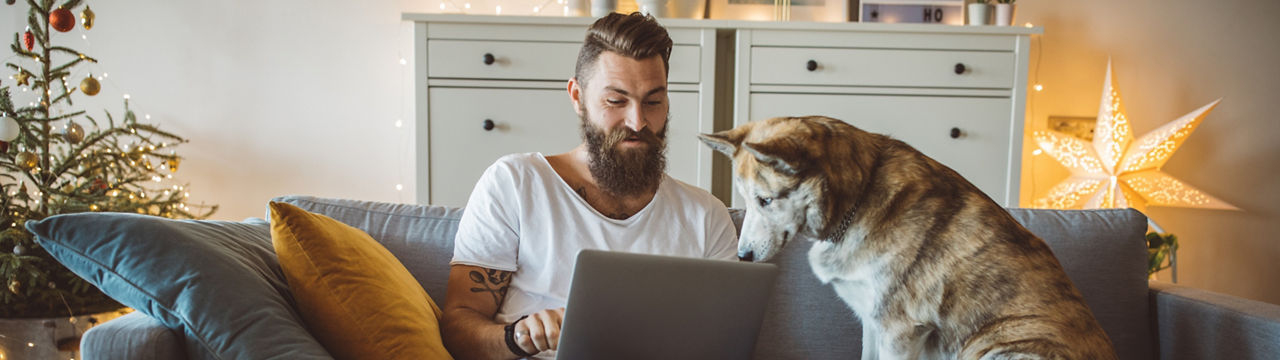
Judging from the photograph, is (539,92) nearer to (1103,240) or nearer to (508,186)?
(508,186)

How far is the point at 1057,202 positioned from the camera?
309 cm

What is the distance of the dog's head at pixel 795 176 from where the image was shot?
4.12 ft

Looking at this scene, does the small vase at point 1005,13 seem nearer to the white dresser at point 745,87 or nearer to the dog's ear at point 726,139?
the white dresser at point 745,87

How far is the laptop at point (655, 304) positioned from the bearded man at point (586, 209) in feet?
1.18

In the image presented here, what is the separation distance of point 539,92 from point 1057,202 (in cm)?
222

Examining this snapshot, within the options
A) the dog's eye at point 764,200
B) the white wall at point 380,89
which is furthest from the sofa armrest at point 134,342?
the white wall at point 380,89

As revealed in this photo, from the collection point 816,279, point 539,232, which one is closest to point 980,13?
point 816,279

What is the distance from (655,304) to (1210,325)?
145 centimetres

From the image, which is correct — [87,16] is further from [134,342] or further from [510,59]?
[134,342]

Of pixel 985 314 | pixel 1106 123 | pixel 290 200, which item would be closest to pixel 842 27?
pixel 1106 123

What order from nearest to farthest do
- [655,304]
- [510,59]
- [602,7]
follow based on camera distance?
[655,304] < [510,59] < [602,7]

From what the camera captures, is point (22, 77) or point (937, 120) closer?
point (22, 77)

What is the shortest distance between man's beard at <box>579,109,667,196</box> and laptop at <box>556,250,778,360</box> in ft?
1.91

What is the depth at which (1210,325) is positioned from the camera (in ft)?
5.33
